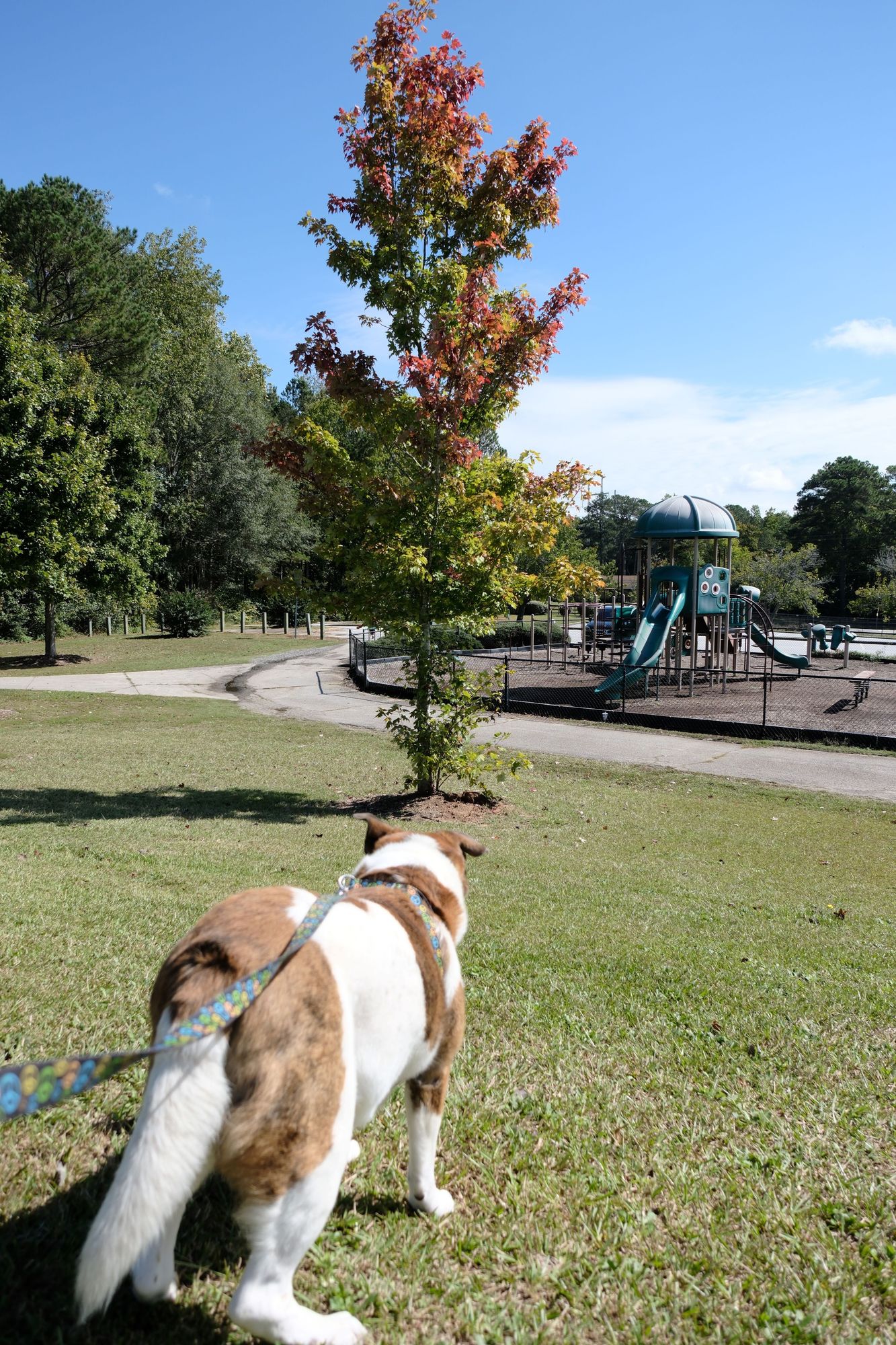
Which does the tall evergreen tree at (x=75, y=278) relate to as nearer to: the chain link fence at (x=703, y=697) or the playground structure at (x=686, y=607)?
the chain link fence at (x=703, y=697)

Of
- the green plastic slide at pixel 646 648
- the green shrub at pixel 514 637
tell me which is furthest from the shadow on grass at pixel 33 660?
the green plastic slide at pixel 646 648

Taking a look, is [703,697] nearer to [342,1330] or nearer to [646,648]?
[646,648]

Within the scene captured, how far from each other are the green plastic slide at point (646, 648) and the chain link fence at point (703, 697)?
88mm

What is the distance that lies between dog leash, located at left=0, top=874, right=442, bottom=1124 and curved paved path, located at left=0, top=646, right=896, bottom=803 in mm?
12075

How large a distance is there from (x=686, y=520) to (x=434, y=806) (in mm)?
17241

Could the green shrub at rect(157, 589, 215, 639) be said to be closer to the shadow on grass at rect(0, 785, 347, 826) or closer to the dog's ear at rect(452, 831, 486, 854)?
the shadow on grass at rect(0, 785, 347, 826)

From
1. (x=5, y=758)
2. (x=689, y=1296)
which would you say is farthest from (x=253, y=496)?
(x=689, y=1296)

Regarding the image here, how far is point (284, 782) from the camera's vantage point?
12109 mm

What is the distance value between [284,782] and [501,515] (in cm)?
507

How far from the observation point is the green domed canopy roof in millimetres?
24688

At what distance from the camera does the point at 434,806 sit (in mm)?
10641

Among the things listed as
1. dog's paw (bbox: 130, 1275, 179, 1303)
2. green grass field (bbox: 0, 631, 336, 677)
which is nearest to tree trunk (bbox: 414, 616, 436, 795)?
dog's paw (bbox: 130, 1275, 179, 1303)

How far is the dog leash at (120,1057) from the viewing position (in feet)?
5.28

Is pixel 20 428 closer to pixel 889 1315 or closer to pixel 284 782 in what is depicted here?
pixel 284 782
